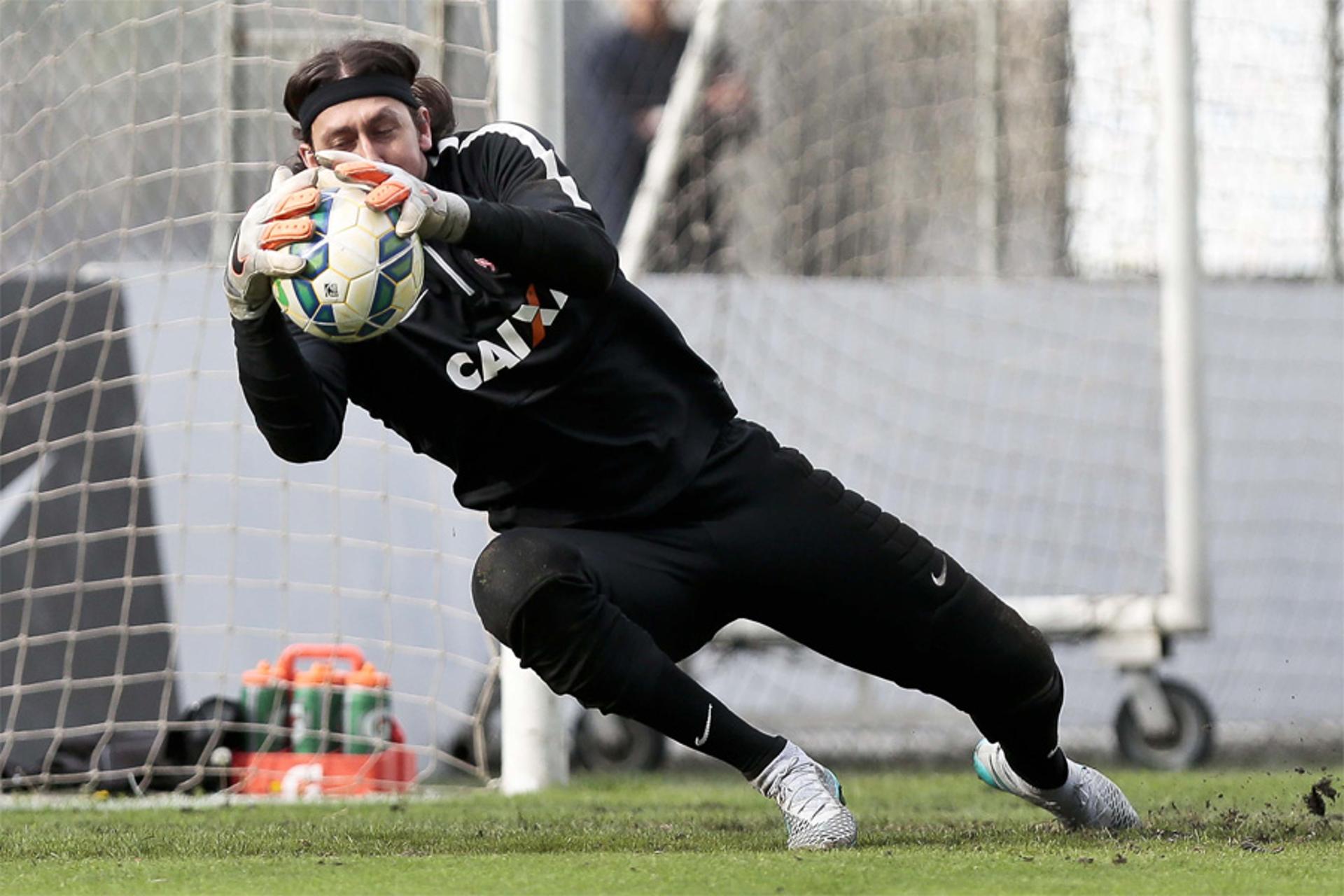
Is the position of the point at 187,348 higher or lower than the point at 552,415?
higher

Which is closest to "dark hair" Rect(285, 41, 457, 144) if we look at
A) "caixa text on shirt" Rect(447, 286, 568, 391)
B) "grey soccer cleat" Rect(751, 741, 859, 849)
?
"caixa text on shirt" Rect(447, 286, 568, 391)

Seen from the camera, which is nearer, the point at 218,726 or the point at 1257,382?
the point at 218,726

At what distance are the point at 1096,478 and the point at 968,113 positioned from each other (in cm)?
154

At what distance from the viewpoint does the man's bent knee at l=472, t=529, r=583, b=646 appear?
3.11m

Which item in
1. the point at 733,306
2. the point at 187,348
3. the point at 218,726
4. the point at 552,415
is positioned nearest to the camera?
the point at 552,415

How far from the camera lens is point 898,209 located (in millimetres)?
7660

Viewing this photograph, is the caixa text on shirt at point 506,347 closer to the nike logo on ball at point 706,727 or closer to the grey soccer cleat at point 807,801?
the nike logo on ball at point 706,727

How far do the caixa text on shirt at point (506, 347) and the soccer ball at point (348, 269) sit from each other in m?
0.35

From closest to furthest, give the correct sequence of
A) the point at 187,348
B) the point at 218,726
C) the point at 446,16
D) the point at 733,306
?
1. the point at 218,726
2. the point at 446,16
3. the point at 187,348
4. the point at 733,306

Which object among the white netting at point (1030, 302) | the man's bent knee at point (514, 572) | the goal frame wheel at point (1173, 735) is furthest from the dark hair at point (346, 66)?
the goal frame wheel at point (1173, 735)

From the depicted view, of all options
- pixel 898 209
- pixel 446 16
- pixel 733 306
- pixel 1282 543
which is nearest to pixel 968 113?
pixel 898 209

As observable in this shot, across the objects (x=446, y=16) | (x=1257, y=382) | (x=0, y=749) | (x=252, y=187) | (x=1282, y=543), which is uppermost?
(x=446, y=16)

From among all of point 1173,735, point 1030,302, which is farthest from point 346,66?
point 1030,302

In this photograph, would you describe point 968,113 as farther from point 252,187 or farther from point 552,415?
point 552,415
